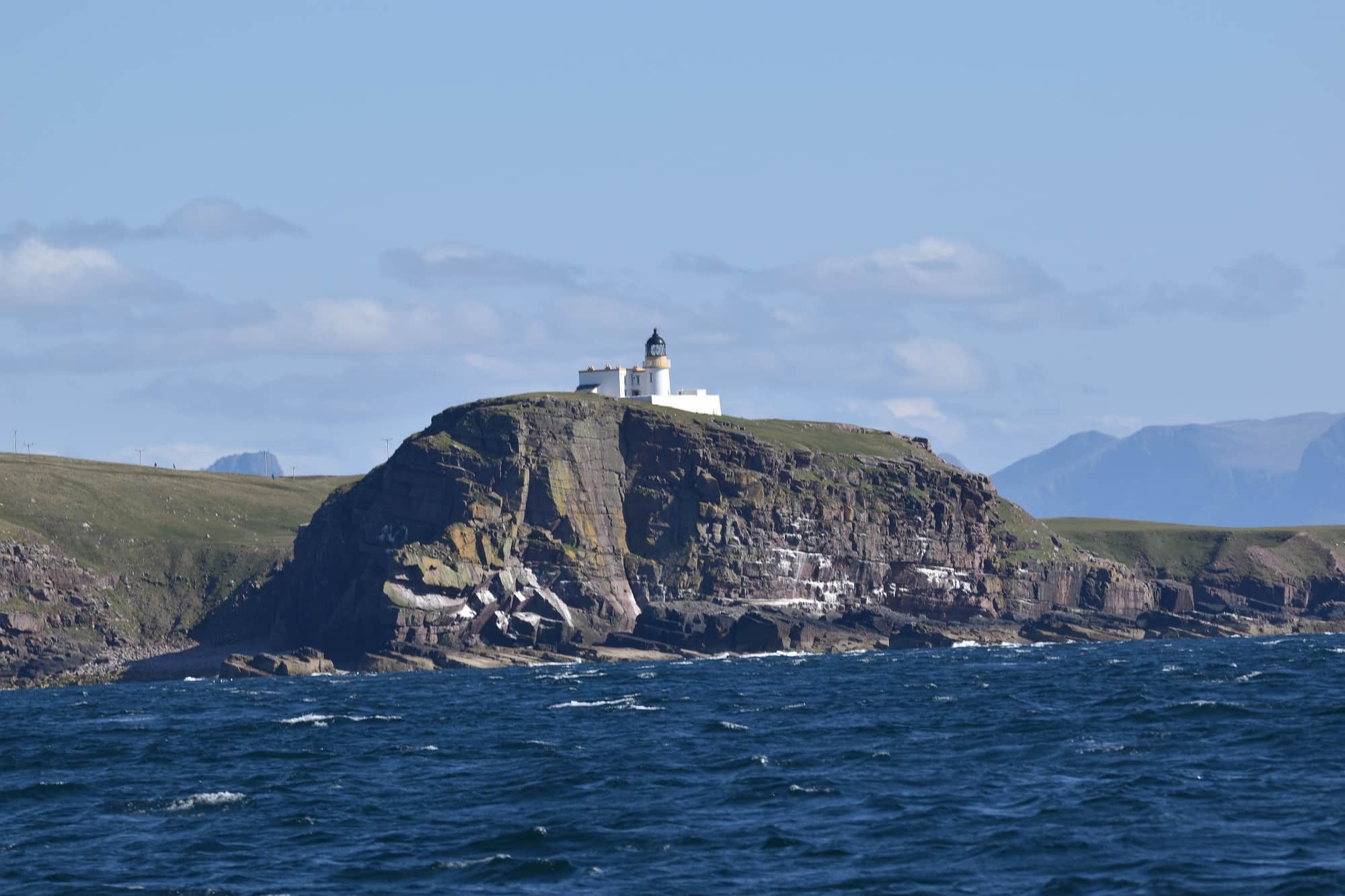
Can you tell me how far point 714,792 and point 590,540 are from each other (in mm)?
116967

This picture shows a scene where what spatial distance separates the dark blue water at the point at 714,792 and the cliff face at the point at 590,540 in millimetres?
60985

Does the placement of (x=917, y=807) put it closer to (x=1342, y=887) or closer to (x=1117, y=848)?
(x=1117, y=848)

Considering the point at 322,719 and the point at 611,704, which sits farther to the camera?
the point at 611,704

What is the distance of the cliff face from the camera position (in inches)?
6678

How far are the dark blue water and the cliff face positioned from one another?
61.0 metres

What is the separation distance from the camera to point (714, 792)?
203ft

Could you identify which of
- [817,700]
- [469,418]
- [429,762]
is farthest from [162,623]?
[429,762]

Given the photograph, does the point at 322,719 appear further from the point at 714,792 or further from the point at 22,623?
the point at 22,623

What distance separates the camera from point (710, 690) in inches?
4400

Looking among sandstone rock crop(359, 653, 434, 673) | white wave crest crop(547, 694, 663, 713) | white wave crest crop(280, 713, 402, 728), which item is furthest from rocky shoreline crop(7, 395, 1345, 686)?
white wave crest crop(280, 713, 402, 728)

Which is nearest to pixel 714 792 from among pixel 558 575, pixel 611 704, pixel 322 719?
pixel 611 704

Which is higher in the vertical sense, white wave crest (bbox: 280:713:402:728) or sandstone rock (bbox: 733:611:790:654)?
sandstone rock (bbox: 733:611:790:654)

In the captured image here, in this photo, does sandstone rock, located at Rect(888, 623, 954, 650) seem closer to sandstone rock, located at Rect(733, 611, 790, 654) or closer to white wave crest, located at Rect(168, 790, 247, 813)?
sandstone rock, located at Rect(733, 611, 790, 654)

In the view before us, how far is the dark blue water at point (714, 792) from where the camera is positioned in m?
48.2
